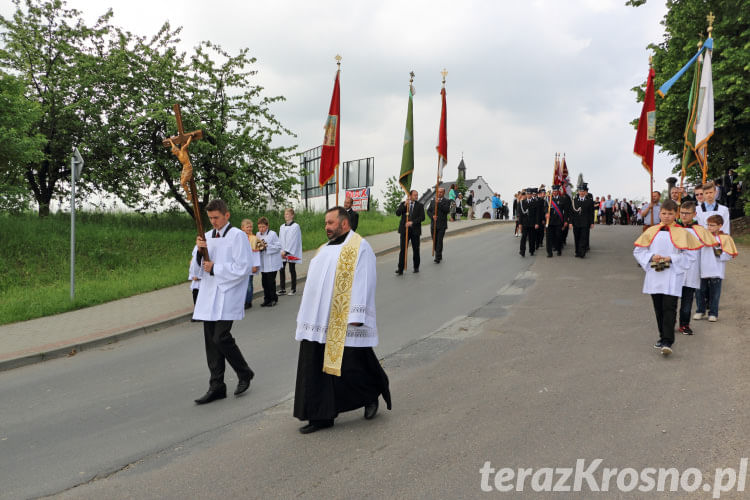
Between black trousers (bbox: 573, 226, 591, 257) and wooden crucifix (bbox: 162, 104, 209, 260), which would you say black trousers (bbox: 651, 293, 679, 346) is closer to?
wooden crucifix (bbox: 162, 104, 209, 260)

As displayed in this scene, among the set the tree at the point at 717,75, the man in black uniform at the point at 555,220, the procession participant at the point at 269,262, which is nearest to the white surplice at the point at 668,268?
the procession participant at the point at 269,262

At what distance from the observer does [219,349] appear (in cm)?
616

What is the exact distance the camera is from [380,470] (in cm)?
424

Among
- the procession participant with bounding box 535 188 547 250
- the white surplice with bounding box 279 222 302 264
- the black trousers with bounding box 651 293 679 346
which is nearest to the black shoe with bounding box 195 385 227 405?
the black trousers with bounding box 651 293 679 346

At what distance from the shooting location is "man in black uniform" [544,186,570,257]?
1767cm

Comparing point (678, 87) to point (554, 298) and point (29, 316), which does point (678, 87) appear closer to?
point (554, 298)

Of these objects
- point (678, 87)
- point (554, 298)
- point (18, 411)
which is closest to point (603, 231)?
point (678, 87)

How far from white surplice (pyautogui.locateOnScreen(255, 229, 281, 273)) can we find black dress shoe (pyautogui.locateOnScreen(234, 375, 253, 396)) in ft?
19.9

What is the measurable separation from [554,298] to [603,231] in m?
15.8

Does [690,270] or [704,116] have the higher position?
[704,116]

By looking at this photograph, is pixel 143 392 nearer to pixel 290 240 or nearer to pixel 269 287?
pixel 269 287

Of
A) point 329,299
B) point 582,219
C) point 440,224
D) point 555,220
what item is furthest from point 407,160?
point 329,299

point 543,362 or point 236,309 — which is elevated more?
point 236,309

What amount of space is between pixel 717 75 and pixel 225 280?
1717 centimetres
